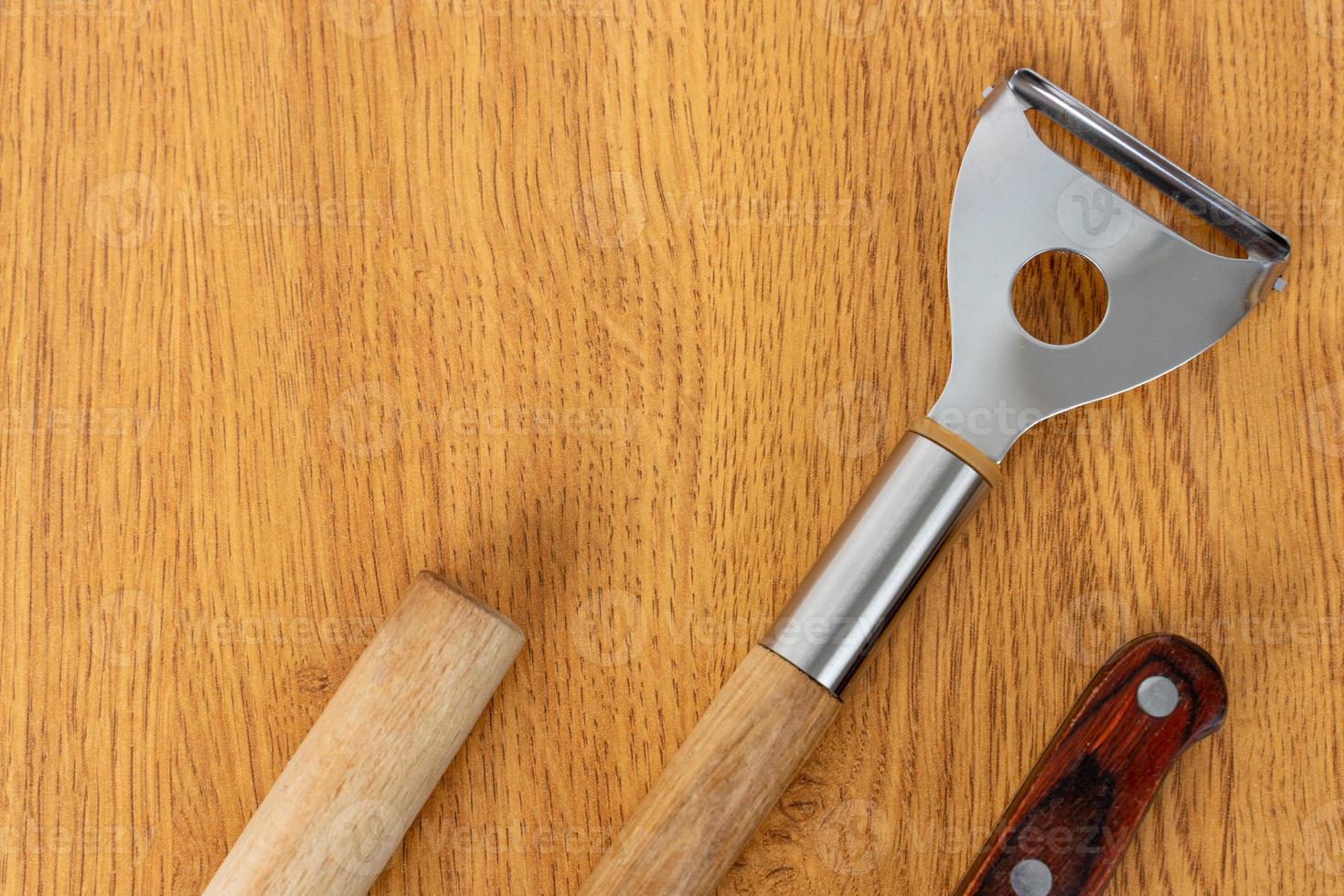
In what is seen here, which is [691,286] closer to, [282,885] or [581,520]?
[581,520]

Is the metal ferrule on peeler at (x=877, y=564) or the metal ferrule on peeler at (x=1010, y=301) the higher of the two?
the metal ferrule on peeler at (x=1010, y=301)

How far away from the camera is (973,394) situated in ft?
2.17

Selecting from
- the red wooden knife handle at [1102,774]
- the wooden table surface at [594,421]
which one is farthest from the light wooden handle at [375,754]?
the red wooden knife handle at [1102,774]

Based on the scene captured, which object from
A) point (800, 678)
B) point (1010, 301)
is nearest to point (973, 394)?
point (1010, 301)

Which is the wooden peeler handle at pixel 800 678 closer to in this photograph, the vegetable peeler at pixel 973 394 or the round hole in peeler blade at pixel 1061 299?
the vegetable peeler at pixel 973 394

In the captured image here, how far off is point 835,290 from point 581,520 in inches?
9.2

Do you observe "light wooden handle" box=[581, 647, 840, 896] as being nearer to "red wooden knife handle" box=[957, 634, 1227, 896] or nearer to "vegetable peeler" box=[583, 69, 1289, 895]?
"vegetable peeler" box=[583, 69, 1289, 895]

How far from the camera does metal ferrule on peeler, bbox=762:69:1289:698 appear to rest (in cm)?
64

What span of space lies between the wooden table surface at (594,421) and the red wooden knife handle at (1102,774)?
6cm

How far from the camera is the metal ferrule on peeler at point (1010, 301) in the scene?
64 cm

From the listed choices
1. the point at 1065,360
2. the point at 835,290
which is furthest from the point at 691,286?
the point at 1065,360

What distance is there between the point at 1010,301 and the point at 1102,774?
30cm

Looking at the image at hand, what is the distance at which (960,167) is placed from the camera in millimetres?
689

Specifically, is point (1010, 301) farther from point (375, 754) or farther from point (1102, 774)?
point (375, 754)
